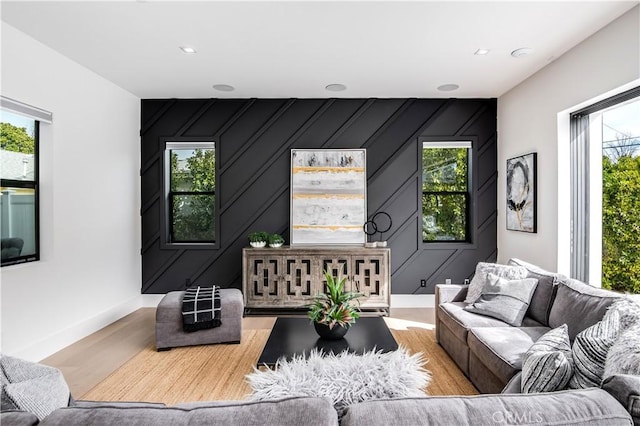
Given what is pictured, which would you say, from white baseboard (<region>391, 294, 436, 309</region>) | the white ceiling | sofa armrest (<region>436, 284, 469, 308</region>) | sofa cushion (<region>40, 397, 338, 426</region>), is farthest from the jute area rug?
the white ceiling

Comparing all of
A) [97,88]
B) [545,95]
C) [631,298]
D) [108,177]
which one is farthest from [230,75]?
[631,298]

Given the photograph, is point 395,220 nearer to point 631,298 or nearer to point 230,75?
point 230,75

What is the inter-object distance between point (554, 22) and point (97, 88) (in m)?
4.54

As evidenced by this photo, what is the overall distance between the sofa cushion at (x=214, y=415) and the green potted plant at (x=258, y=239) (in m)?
3.77

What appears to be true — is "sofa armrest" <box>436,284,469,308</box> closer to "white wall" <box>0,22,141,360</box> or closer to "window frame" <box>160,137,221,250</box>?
"window frame" <box>160,137,221,250</box>

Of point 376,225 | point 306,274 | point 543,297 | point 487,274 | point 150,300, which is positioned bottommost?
point 150,300

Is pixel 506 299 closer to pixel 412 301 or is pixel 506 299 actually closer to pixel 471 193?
pixel 412 301

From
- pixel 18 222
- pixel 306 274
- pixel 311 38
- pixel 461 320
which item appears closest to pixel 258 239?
pixel 306 274

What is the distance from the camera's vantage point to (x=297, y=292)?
457 centimetres

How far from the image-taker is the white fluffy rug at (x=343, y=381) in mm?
1113

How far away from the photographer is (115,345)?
3631mm

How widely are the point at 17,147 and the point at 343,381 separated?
3.63m

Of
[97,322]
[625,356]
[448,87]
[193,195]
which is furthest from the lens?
[193,195]

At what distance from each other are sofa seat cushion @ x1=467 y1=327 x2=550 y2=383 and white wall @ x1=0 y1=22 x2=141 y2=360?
3.70 meters
